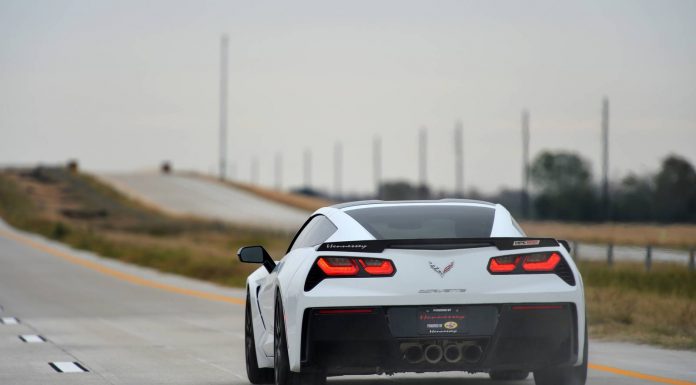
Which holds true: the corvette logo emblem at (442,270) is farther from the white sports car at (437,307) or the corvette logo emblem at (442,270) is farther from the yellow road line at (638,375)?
the yellow road line at (638,375)

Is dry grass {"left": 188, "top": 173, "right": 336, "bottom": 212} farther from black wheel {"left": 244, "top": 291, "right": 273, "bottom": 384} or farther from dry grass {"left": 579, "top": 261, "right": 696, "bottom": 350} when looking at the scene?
black wheel {"left": 244, "top": 291, "right": 273, "bottom": 384}

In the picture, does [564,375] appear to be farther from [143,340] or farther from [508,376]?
[143,340]

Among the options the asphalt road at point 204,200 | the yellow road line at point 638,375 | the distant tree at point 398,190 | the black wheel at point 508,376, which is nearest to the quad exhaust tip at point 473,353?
the black wheel at point 508,376

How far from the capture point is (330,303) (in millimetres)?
11094

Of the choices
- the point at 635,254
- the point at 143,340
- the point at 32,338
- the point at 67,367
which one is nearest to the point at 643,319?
the point at 143,340

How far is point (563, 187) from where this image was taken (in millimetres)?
132750

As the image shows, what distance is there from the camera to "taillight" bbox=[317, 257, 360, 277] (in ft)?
36.7

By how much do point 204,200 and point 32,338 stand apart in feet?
313

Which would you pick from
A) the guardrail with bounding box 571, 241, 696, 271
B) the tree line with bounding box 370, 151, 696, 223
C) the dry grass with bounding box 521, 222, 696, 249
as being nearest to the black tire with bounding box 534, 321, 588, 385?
the guardrail with bounding box 571, 241, 696, 271

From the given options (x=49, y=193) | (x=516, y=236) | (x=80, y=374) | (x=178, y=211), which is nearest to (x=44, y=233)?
(x=178, y=211)

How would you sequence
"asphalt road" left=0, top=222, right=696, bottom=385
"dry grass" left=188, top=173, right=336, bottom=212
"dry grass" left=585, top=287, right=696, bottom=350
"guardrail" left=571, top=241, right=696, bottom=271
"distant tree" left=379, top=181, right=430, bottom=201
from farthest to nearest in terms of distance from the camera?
1. "distant tree" left=379, top=181, right=430, bottom=201
2. "dry grass" left=188, top=173, right=336, bottom=212
3. "guardrail" left=571, top=241, right=696, bottom=271
4. "dry grass" left=585, top=287, right=696, bottom=350
5. "asphalt road" left=0, top=222, right=696, bottom=385

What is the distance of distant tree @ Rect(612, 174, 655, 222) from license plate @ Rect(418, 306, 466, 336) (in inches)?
4126

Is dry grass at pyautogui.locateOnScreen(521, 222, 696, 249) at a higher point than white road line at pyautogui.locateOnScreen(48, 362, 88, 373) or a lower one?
lower

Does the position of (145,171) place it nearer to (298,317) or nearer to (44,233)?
(44,233)
